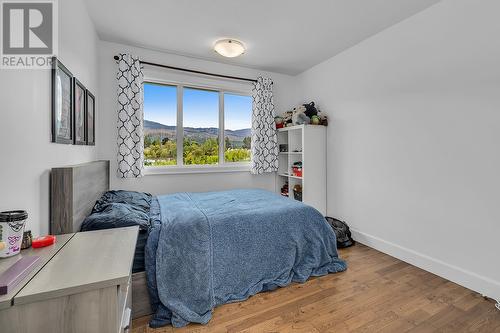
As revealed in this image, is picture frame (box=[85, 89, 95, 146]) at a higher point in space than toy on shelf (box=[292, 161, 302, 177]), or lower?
higher

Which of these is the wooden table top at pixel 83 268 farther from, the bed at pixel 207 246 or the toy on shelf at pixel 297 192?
the toy on shelf at pixel 297 192

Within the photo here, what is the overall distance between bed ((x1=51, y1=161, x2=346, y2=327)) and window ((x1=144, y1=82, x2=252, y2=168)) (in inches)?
37.0

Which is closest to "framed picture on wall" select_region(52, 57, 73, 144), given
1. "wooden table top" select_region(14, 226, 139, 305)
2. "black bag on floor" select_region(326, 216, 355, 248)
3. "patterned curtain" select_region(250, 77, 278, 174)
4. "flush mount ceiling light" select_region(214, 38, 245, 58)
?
"wooden table top" select_region(14, 226, 139, 305)

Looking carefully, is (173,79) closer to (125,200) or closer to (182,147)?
(182,147)

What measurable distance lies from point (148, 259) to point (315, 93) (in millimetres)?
3336

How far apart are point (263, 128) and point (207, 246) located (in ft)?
7.77

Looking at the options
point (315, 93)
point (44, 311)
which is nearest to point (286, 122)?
point (315, 93)

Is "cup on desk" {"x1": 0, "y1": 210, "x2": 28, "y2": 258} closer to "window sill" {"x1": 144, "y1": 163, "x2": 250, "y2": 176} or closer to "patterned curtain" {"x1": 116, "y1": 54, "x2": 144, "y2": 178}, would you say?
"patterned curtain" {"x1": 116, "y1": 54, "x2": 144, "y2": 178}

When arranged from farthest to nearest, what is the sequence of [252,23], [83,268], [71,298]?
[252,23] → [83,268] → [71,298]

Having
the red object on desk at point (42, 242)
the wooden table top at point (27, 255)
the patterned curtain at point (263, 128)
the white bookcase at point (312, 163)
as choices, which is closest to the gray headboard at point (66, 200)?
the wooden table top at point (27, 255)

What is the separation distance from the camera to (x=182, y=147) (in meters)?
3.40

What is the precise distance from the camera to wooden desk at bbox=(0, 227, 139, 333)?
77 cm

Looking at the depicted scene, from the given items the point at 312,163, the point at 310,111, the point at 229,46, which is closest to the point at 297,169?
the point at 312,163

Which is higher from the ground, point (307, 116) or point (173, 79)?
point (173, 79)
